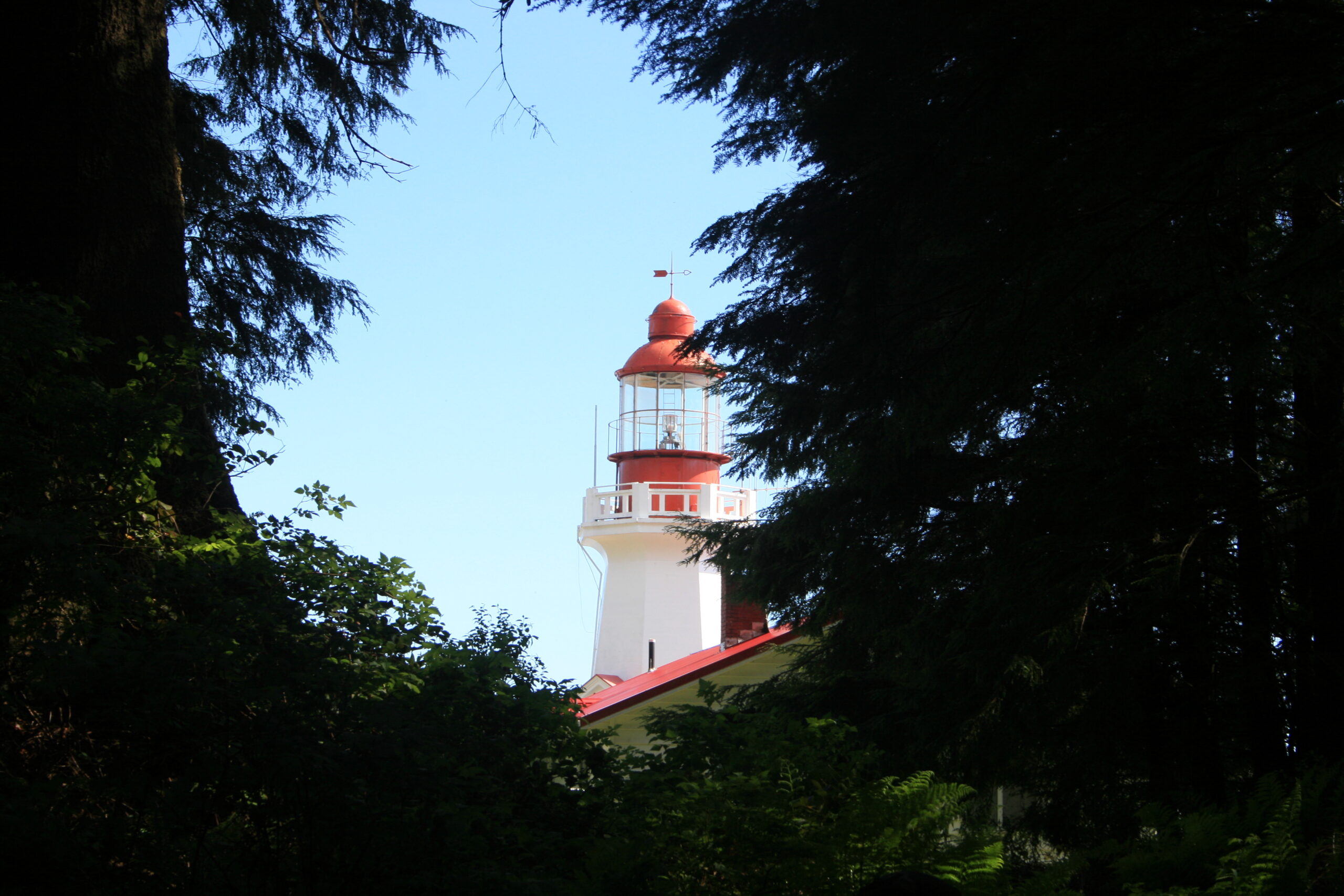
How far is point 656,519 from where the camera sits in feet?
95.6

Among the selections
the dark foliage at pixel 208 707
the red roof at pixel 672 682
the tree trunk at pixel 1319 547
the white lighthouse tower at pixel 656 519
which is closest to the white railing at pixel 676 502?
the white lighthouse tower at pixel 656 519

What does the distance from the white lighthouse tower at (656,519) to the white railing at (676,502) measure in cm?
Result: 2

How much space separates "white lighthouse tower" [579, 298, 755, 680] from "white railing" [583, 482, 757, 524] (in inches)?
1.0

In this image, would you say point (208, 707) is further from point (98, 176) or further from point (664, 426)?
point (664, 426)

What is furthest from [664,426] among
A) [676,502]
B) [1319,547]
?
[1319,547]

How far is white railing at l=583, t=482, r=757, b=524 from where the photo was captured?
28.7 meters

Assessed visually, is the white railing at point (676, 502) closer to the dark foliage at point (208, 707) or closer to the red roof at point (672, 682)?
the red roof at point (672, 682)

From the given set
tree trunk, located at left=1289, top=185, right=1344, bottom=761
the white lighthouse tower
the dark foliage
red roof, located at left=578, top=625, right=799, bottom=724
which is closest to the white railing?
the white lighthouse tower

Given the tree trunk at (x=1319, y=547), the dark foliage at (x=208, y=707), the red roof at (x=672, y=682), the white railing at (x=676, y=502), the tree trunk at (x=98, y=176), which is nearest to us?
the dark foliage at (x=208, y=707)

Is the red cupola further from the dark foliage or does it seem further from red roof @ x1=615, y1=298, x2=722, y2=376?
the dark foliage

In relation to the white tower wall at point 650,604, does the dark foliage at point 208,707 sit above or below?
below

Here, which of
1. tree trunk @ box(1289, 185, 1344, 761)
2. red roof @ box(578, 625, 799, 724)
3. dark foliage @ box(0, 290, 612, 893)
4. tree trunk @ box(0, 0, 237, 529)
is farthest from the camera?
red roof @ box(578, 625, 799, 724)

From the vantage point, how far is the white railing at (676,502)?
28688 mm

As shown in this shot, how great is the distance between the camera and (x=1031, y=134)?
17.4 ft
